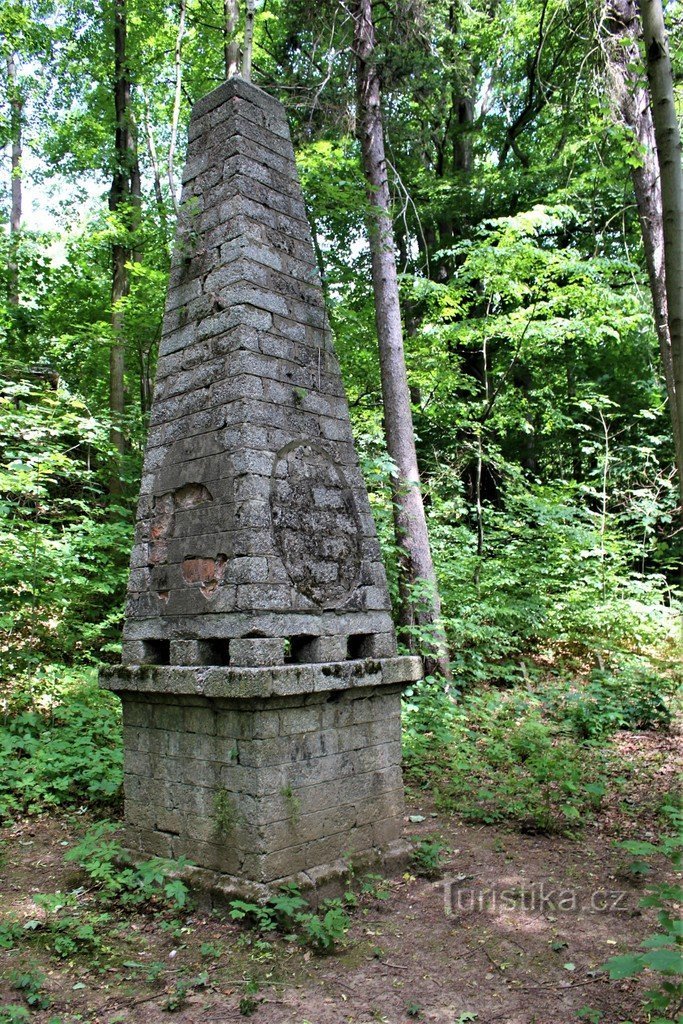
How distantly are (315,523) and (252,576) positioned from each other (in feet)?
2.62

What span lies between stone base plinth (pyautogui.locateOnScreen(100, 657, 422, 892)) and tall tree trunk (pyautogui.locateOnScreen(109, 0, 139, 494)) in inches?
268

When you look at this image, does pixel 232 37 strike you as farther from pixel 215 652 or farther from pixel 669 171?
pixel 215 652

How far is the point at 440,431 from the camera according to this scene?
13.4 meters

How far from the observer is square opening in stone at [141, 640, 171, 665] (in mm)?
5426

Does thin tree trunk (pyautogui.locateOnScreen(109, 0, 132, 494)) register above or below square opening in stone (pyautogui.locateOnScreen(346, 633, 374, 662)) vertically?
above

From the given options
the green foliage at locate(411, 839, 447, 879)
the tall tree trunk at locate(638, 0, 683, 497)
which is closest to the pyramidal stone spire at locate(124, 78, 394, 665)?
the green foliage at locate(411, 839, 447, 879)

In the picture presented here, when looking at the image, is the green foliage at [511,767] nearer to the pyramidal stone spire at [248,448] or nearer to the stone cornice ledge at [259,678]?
the stone cornice ledge at [259,678]

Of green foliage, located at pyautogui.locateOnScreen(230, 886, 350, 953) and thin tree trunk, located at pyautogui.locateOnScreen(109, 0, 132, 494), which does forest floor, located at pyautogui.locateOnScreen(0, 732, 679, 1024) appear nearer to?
green foliage, located at pyautogui.locateOnScreen(230, 886, 350, 953)

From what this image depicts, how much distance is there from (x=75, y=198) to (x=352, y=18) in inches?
372

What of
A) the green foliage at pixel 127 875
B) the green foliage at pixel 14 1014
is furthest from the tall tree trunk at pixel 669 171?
the green foliage at pixel 127 875

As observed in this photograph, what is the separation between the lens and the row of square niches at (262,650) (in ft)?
15.1

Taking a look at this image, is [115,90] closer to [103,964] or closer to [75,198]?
[75,198]

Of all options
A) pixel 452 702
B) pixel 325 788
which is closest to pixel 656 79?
pixel 325 788

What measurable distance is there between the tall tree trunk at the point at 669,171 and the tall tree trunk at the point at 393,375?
5.99 metres
